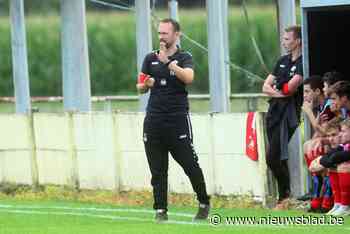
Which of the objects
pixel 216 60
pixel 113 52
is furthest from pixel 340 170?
pixel 113 52

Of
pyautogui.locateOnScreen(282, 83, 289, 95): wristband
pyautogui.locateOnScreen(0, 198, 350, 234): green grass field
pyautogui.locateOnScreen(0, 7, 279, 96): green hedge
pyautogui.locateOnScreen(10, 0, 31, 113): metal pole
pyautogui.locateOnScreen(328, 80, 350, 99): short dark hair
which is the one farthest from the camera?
pyautogui.locateOnScreen(0, 7, 279, 96): green hedge

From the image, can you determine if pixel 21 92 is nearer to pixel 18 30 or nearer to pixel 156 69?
pixel 18 30

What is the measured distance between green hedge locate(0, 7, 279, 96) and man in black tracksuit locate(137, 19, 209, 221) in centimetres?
3495

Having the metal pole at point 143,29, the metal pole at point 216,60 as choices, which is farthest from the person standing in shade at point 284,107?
the metal pole at point 143,29

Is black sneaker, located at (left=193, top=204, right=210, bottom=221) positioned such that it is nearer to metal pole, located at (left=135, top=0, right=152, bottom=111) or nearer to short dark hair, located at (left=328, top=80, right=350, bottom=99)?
short dark hair, located at (left=328, top=80, right=350, bottom=99)

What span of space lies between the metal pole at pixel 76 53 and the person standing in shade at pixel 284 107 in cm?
470

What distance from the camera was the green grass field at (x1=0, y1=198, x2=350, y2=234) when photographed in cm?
1366

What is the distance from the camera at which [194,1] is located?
4312 cm

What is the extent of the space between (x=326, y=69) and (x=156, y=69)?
339cm

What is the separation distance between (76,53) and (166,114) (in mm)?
6769

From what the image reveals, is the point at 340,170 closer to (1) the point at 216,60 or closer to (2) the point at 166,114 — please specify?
(2) the point at 166,114

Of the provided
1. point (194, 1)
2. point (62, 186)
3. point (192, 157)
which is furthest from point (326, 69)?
point (194, 1)

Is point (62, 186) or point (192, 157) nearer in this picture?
point (192, 157)

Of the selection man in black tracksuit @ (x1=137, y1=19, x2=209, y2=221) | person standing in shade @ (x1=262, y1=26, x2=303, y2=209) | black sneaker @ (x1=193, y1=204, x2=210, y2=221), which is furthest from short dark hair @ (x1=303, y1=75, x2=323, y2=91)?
black sneaker @ (x1=193, y1=204, x2=210, y2=221)
